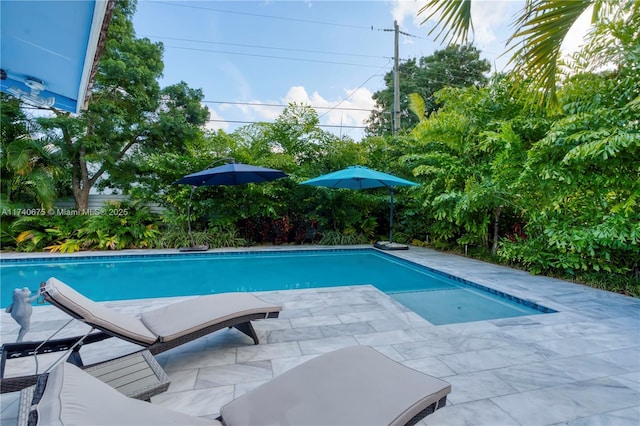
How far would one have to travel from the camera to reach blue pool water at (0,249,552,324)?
480 cm

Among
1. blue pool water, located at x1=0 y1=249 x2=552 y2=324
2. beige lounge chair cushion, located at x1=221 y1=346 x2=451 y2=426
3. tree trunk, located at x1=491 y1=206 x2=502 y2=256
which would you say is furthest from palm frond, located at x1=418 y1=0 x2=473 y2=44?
tree trunk, located at x1=491 y1=206 x2=502 y2=256

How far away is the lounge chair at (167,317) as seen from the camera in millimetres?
2105

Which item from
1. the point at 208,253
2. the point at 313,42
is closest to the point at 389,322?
the point at 208,253

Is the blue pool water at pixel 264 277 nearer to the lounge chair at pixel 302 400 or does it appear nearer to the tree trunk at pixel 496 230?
the tree trunk at pixel 496 230

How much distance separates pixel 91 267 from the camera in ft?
24.3

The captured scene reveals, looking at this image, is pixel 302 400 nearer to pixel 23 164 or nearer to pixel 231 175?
pixel 231 175

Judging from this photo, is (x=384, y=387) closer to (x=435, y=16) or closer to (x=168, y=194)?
(x=435, y=16)

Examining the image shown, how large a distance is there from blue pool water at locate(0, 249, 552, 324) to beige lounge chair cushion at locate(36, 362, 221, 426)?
364cm

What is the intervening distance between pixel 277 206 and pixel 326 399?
8.47 m

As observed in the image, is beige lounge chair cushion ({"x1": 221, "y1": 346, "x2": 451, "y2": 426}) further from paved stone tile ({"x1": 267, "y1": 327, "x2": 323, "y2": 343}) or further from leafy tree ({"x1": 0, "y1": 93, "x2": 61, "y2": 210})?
leafy tree ({"x1": 0, "y1": 93, "x2": 61, "y2": 210})

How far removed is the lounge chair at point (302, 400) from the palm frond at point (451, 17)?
230 cm

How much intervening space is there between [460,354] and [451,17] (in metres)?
2.82

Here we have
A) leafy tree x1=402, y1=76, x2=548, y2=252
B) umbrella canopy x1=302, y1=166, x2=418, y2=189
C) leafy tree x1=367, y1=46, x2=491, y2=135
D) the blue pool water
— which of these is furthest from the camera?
leafy tree x1=367, y1=46, x2=491, y2=135

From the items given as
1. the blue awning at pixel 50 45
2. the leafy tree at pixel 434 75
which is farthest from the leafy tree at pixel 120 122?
the leafy tree at pixel 434 75
